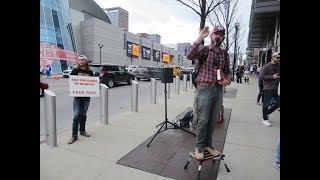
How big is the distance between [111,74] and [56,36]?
1219 inches

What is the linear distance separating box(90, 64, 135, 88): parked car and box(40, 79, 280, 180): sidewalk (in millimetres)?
9678

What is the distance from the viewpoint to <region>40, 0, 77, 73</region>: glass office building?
3878 cm

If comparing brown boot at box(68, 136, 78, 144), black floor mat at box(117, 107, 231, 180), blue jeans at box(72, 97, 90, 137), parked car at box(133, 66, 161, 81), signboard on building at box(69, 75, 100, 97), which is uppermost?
parked car at box(133, 66, 161, 81)

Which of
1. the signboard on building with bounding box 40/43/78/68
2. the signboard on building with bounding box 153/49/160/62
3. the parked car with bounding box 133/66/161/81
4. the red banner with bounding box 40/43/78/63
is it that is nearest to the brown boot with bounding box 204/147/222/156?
the parked car with bounding box 133/66/161/81

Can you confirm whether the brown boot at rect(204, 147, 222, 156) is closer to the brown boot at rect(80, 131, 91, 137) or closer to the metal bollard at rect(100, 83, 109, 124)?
the brown boot at rect(80, 131, 91, 137)

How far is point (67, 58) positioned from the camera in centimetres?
4381

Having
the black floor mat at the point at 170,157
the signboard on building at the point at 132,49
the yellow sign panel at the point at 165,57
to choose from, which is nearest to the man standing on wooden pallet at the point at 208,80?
the black floor mat at the point at 170,157

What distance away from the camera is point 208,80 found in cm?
336

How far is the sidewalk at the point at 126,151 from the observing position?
11.4 ft

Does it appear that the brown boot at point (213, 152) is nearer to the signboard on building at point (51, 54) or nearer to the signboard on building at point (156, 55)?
the signboard on building at point (51, 54)

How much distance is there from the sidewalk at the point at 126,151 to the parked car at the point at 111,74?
9.68 metres
